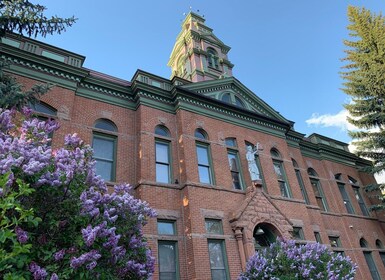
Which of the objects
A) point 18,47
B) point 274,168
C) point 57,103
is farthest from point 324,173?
point 18,47

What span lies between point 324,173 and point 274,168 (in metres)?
→ 5.74

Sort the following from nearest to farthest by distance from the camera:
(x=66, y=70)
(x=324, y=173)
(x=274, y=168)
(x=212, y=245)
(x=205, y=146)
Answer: (x=212, y=245) → (x=66, y=70) → (x=205, y=146) → (x=274, y=168) → (x=324, y=173)

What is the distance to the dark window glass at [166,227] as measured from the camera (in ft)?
36.1

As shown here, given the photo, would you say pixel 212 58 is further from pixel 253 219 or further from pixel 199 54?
pixel 253 219

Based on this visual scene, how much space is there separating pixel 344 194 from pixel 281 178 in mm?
6628

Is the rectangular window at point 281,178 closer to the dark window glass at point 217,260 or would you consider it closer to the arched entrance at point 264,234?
the arched entrance at point 264,234

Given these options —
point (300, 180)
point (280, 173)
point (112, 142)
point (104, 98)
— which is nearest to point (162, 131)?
point (112, 142)

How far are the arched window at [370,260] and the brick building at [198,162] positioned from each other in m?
0.06

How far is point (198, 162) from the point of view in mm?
13164

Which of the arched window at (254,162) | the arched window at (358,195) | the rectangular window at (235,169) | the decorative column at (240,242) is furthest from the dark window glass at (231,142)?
the arched window at (358,195)

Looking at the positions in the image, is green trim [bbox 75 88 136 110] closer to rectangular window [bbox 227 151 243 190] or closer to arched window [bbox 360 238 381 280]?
rectangular window [bbox 227 151 243 190]

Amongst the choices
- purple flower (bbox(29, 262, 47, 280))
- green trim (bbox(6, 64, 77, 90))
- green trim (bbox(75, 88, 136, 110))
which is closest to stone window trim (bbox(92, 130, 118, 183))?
green trim (bbox(75, 88, 136, 110))

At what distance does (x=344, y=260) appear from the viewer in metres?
9.52

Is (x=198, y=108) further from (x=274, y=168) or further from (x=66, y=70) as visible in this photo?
(x=66, y=70)
